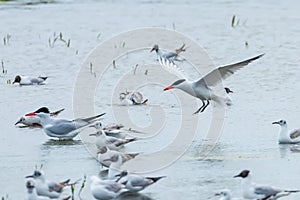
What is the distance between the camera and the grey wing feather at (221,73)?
10.9m

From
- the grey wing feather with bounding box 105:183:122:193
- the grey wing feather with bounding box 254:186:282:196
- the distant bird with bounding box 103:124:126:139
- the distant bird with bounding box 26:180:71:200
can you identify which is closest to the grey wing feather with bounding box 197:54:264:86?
the distant bird with bounding box 103:124:126:139

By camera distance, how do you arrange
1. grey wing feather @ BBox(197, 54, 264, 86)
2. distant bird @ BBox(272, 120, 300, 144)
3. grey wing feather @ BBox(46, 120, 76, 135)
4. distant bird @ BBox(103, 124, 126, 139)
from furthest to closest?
grey wing feather @ BBox(197, 54, 264, 86), grey wing feather @ BBox(46, 120, 76, 135), distant bird @ BBox(103, 124, 126, 139), distant bird @ BBox(272, 120, 300, 144)

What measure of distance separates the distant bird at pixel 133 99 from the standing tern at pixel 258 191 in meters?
4.33

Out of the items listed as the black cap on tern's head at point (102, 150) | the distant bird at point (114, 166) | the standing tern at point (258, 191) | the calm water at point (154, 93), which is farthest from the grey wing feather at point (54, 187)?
the standing tern at point (258, 191)

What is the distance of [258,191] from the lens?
8023 mm

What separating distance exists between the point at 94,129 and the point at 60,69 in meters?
4.44

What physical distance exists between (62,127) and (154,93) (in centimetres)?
284

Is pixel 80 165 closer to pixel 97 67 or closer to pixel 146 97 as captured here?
pixel 146 97

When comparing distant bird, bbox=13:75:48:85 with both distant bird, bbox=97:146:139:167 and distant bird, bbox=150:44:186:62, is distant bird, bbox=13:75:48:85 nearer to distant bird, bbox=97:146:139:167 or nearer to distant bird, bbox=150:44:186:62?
distant bird, bbox=150:44:186:62

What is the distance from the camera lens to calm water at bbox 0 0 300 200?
30.1 ft

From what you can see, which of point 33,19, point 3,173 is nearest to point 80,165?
point 3,173

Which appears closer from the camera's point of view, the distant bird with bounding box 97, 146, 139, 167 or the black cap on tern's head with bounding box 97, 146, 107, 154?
the distant bird with bounding box 97, 146, 139, 167

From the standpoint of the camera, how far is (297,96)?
12695mm

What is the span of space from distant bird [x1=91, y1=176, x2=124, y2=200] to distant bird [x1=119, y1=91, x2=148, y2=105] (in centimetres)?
419
